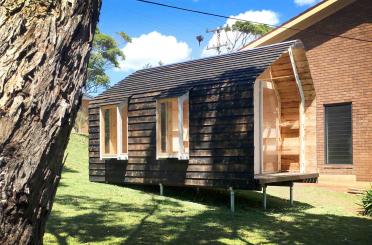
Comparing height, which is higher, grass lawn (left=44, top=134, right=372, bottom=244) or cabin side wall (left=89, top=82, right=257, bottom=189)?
cabin side wall (left=89, top=82, right=257, bottom=189)

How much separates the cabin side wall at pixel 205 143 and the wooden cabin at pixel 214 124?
1.0 inches

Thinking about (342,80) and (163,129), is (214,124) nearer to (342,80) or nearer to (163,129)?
(163,129)

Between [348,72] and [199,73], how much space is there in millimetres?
6001

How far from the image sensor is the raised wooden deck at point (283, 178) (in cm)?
1163

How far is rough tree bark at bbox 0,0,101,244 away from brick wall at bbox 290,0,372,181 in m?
15.4

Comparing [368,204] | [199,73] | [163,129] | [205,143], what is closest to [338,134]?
[368,204]

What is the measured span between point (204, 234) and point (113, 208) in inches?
122

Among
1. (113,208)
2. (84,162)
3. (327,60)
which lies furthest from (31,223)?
(84,162)

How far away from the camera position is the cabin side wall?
38.0ft

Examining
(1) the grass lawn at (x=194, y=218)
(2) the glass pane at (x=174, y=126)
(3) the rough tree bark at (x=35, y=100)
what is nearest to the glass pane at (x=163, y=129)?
(2) the glass pane at (x=174, y=126)

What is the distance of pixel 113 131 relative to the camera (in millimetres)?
15445

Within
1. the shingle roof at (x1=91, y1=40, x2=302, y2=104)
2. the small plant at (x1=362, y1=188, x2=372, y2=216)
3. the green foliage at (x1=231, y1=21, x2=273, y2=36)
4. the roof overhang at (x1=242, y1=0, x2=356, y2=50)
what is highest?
the green foliage at (x1=231, y1=21, x2=273, y2=36)

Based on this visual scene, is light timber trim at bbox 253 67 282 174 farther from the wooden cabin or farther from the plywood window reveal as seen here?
the plywood window reveal

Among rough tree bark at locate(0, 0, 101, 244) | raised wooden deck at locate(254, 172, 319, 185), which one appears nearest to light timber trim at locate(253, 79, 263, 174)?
raised wooden deck at locate(254, 172, 319, 185)
